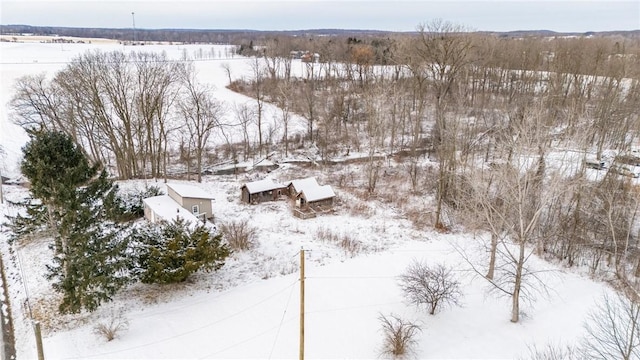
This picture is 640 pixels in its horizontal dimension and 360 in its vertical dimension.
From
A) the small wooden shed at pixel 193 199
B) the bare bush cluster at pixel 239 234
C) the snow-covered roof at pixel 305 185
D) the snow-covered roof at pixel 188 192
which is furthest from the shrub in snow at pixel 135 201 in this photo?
the snow-covered roof at pixel 305 185

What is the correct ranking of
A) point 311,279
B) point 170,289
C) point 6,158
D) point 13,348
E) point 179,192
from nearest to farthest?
1. point 13,348
2. point 170,289
3. point 311,279
4. point 179,192
5. point 6,158

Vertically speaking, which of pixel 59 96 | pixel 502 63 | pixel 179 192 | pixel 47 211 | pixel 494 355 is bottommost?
pixel 494 355

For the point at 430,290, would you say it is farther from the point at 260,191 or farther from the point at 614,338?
the point at 260,191

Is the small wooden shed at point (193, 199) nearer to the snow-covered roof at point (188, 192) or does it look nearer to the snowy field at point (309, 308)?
the snow-covered roof at point (188, 192)

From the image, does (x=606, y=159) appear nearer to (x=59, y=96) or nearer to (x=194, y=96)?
(x=194, y=96)

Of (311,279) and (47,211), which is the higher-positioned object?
(47,211)

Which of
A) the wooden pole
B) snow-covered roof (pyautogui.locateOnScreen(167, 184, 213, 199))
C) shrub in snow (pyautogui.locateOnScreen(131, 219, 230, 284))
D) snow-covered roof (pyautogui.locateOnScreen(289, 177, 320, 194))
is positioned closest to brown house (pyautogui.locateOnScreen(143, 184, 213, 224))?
snow-covered roof (pyautogui.locateOnScreen(167, 184, 213, 199))

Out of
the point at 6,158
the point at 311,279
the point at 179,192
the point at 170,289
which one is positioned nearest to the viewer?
the point at 170,289

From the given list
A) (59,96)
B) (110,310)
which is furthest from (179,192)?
(59,96)

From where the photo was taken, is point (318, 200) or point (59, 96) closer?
point (318, 200)

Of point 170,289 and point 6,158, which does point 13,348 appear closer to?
point 170,289
